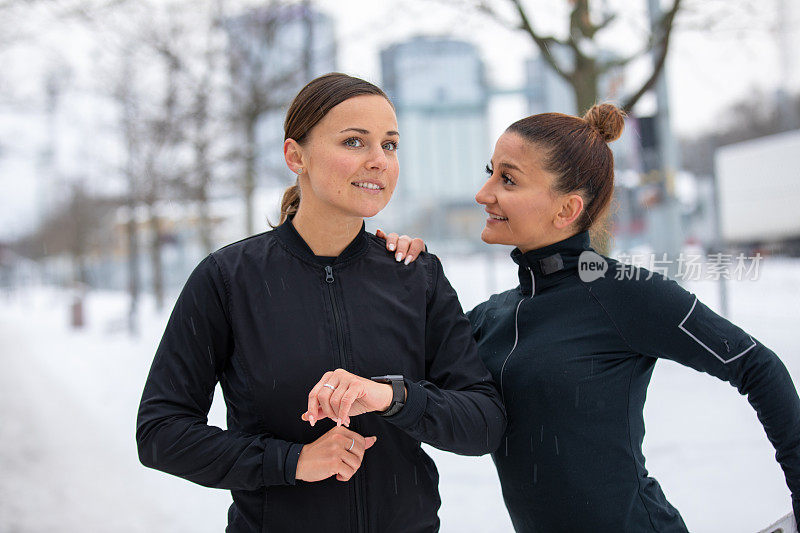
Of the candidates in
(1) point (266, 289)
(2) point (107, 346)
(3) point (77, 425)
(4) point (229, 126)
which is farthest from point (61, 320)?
(1) point (266, 289)

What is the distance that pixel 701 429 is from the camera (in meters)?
4.92

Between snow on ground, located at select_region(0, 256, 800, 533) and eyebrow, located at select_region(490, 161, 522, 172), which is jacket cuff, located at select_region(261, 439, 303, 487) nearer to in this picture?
eyebrow, located at select_region(490, 161, 522, 172)

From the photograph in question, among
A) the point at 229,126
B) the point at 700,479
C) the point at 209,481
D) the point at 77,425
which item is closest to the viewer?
the point at 209,481

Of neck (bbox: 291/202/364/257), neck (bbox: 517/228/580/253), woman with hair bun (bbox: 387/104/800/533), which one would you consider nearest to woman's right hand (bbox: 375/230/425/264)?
woman with hair bun (bbox: 387/104/800/533)

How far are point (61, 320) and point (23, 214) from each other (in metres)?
20.9

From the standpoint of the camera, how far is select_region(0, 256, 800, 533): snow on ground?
4.01 m

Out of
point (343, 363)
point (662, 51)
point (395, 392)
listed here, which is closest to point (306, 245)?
point (343, 363)

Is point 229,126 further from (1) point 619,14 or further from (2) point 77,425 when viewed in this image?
(1) point 619,14

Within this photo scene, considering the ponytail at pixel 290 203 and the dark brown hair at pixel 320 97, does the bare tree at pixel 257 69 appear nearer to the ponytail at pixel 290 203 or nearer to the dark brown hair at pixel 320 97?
the ponytail at pixel 290 203

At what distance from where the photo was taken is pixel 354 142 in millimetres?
1664

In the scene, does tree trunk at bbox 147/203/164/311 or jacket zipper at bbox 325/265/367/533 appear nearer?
jacket zipper at bbox 325/265/367/533

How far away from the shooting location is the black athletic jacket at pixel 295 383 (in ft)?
4.96

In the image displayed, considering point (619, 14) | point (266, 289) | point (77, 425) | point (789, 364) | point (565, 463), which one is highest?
point (619, 14)

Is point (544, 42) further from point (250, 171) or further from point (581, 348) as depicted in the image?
point (250, 171)
